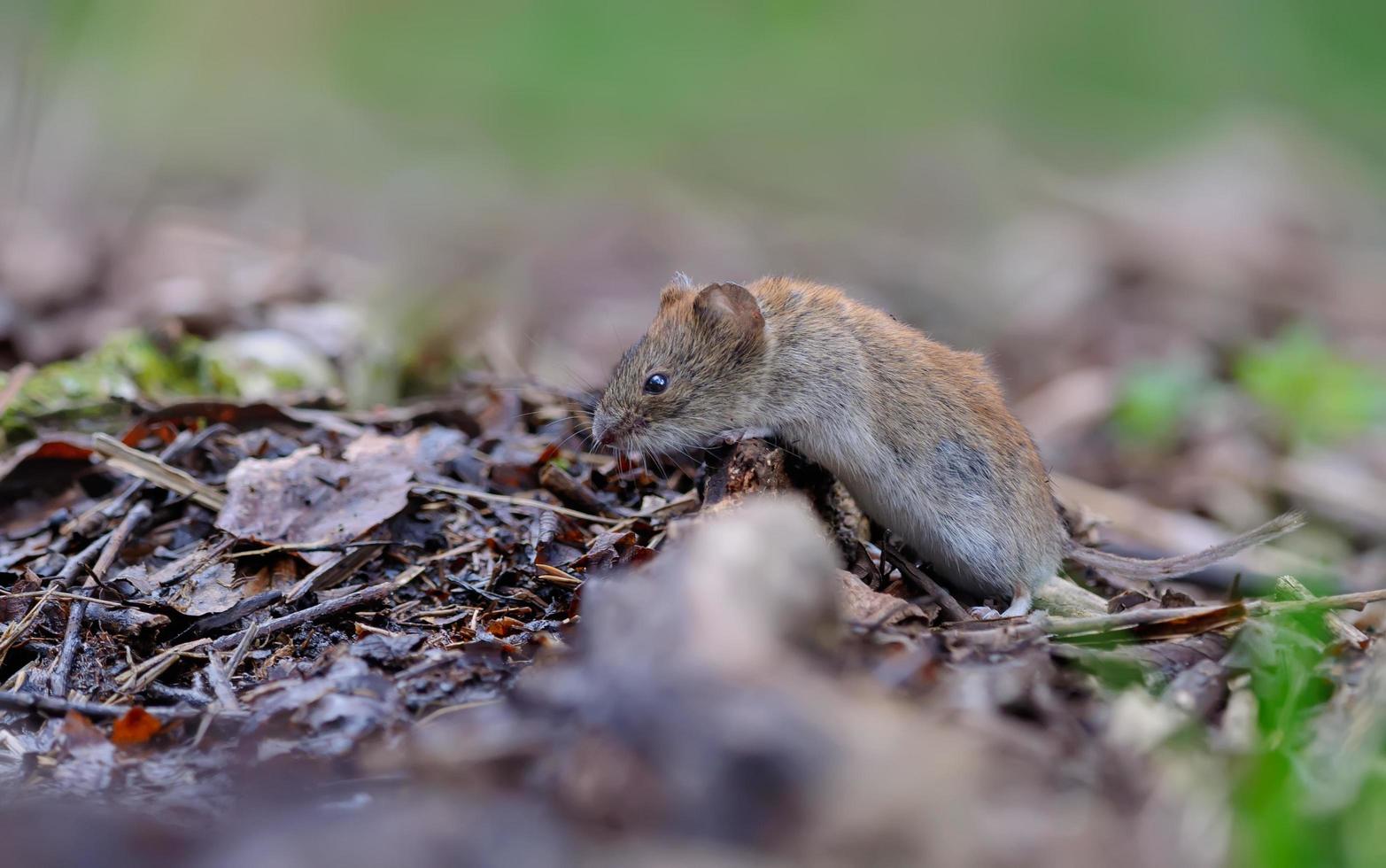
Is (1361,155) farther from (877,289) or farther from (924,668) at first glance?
(924,668)

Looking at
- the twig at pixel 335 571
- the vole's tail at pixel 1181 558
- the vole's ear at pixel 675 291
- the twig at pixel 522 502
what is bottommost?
the twig at pixel 335 571

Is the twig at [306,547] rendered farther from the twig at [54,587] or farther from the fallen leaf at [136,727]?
the fallen leaf at [136,727]

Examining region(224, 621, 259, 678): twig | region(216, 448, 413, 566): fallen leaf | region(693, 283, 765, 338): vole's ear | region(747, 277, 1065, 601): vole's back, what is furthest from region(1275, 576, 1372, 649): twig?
region(224, 621, 259, 678): twig

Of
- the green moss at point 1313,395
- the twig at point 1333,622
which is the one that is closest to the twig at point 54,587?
the twig at point 1333,622

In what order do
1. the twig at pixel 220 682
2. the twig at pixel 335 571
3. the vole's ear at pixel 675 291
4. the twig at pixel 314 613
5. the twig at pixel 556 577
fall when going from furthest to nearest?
the vole's ear at pixel 675 291
the twig at pixel 335 571
the twig at pixel 556 577
the twig at pixel 314 613
the twig at pixel 220 682

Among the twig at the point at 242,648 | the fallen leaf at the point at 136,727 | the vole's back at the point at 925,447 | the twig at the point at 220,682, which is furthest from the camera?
the vole's back at the point at 925,447

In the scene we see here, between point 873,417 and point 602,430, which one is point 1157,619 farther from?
point 602,430

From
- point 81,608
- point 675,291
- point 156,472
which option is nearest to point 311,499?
point 156,472
